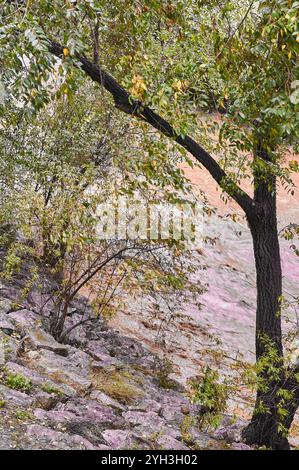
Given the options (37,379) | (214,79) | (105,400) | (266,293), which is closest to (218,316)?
(266,293)

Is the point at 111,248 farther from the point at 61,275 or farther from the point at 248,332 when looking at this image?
the point at 248,332

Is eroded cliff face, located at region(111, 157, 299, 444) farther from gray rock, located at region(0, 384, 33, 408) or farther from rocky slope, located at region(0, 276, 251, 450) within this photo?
gray rock, located at region(0, 384, 33, 408)

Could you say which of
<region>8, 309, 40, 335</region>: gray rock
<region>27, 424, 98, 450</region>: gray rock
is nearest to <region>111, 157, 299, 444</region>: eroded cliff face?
<region>8, 309, 40, 335</region>: gray rock

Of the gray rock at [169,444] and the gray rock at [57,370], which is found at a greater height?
the gray rock at [57,370]

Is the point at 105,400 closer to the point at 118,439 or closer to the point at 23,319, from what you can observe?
the point at 118,439

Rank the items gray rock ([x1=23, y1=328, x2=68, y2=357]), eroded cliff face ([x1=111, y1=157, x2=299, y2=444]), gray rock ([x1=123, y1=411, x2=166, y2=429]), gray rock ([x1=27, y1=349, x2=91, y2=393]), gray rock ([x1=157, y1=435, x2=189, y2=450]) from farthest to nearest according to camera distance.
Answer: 1. eroded cliff face ([x1=111, y1=157, x2=299, y2=444])
2. gray rock ([x1=23, y1=328, x2=68, y2=357])
3. gray rock ([x1=27, y1=349, x2=91, y2=393])
4. gray rock ([x1=123, y1=411, x2=166, y2=429])
5. gray rock ([x1=157, y1=435, x2=189, y2=450])

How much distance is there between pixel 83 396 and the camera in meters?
6.42

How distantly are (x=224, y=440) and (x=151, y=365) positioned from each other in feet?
8.52

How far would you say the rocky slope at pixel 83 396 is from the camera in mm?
5152

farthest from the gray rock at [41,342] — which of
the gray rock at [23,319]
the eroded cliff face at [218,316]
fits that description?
the eroded cliff face at [218,316]

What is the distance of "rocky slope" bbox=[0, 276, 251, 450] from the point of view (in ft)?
16.9

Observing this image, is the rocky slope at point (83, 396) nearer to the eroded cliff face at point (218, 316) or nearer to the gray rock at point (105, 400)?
the gray rock at point (105, 400)

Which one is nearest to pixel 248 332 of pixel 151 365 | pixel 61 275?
pixel 151 365

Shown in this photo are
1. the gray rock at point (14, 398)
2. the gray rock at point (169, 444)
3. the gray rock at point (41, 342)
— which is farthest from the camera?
the gray rock at point (41, 342)
